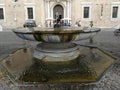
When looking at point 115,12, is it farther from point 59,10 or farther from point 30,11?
point 30,11

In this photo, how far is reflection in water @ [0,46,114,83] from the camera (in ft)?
13.8

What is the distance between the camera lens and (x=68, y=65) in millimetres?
5148

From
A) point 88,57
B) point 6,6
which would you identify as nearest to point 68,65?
point 88,57

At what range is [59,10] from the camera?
2253 centimetres

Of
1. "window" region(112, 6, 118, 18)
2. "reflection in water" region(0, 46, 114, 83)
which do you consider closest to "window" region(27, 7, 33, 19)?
"window" region(112, 6, 118, 18)

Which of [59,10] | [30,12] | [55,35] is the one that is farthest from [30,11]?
[55,35]

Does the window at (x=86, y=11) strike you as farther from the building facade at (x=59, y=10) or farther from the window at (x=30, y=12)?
the window at (x=30, y=12)

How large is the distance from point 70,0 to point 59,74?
18.3 metres

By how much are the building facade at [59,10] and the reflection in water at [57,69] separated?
641 inches

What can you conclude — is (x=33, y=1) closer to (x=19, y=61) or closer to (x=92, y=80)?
(x=19, y=61)

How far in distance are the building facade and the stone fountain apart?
16378 mm

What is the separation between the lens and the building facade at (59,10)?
2180cm

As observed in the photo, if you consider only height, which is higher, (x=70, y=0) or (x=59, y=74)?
(x=70, y=0)

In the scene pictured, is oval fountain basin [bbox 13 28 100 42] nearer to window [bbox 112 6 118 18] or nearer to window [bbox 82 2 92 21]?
window [bbox 82 2 92 21]
